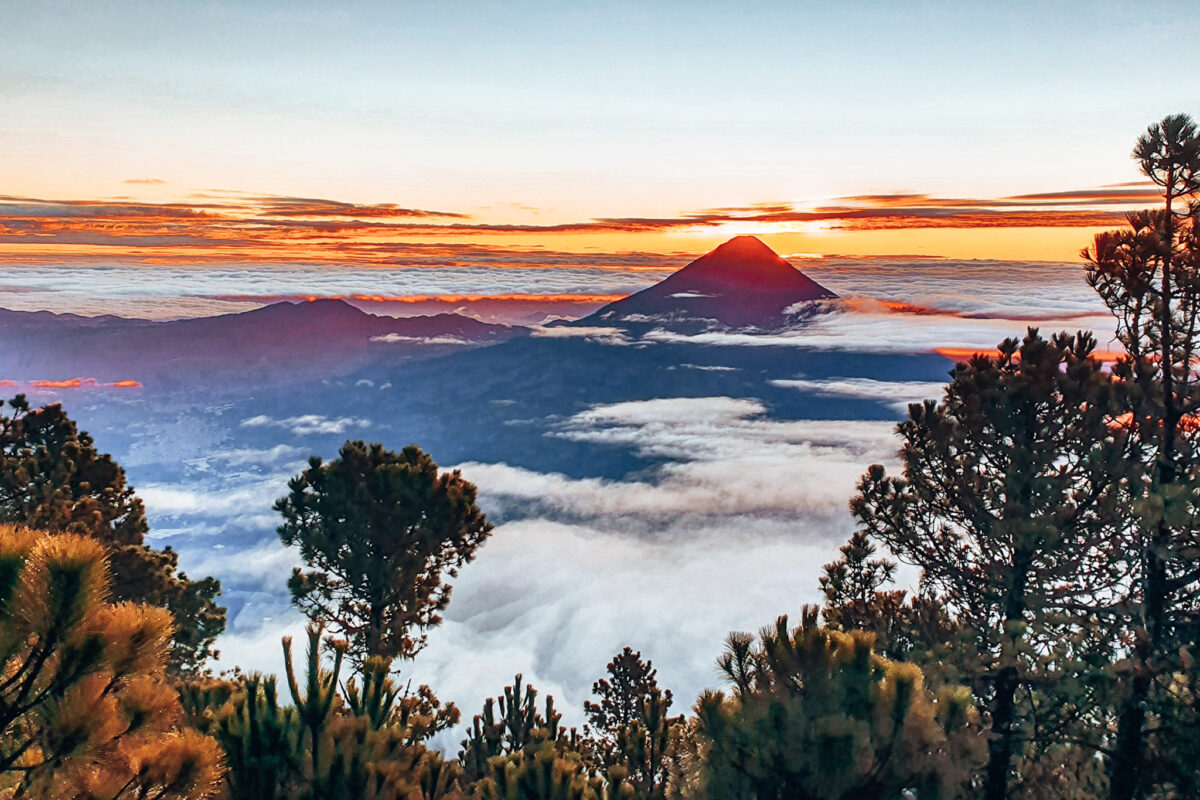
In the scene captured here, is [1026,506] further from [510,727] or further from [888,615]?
[510,727]

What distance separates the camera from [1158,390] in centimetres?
1173

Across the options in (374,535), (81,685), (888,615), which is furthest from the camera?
(374,535)

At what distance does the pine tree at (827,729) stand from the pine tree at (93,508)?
14716mm

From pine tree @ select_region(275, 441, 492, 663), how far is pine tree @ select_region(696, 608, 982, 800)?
14.0 metres

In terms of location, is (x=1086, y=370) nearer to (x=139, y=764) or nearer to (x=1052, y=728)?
(x=1052, y=728)

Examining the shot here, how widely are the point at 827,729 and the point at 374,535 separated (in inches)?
618

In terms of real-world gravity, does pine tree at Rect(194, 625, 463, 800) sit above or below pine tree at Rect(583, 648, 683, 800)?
above

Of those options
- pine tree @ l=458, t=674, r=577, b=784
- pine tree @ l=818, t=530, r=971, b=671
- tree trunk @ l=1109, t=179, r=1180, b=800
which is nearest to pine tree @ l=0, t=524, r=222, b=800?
pine tree @ l=818, t=530, r=971, b=671

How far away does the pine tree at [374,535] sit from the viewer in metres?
20.7

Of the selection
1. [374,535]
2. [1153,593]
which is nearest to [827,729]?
[1153,593]

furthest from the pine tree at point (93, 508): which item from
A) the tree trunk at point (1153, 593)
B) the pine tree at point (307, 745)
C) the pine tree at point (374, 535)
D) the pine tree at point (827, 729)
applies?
the tree trunk at point (1153, 593)

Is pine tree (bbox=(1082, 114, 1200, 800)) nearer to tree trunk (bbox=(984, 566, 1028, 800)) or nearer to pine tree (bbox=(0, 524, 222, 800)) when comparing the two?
tree trunk (bbox=(984, 566, 1028, 800))

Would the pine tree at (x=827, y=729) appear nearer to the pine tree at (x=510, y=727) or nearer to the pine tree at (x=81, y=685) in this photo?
the pine tree at (x=81, y=685)

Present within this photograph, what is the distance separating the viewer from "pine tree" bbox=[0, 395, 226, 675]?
18375 millimetres
